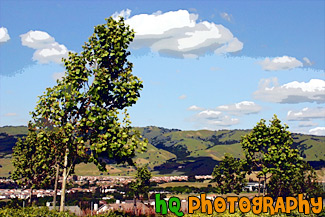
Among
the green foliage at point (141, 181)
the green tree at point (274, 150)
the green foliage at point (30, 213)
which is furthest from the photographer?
the green foliage at point (141, 181)

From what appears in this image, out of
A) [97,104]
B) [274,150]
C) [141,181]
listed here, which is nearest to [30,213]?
[97,104]

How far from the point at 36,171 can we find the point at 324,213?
134ft

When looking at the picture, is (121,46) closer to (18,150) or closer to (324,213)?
(324,213)

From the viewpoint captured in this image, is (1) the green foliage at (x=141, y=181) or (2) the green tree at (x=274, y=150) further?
(1) the green foliage at (x=141, y=181)

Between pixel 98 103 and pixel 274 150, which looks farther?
pixel 274 150

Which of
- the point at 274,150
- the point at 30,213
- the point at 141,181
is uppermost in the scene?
the point at 274,150

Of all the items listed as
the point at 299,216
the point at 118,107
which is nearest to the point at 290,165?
the point at 299,216

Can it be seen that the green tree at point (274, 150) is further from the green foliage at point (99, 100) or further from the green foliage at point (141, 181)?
the green foliage at point (141, 181)

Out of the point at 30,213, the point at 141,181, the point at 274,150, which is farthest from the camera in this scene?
the point at 141,181

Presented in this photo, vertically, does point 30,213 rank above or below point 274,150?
below

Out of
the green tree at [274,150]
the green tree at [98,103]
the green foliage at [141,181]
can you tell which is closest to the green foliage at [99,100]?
the green tree at [98,103]

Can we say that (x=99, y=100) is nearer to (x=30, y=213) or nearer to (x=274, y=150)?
(x=30, y=213)

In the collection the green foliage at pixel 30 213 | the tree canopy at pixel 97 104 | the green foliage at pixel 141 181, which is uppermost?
the tree canopy at pixel 97 104

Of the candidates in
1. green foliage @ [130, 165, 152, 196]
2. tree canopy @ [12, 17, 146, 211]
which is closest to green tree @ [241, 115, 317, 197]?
tree canopy @ [12, 17, 146, 211]
